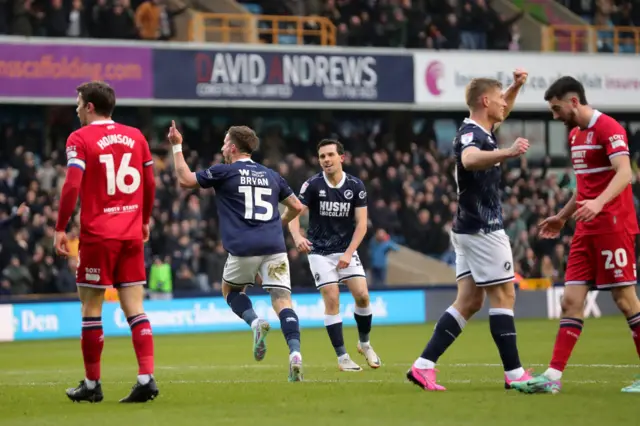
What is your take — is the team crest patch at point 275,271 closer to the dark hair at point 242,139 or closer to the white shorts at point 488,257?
the dark hair at point 242,139

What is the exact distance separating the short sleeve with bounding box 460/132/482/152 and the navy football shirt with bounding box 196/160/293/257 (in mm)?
2500

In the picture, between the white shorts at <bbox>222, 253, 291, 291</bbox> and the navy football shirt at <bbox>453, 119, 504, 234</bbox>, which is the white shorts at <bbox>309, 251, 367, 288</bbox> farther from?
the navy football shirt at <bbox>453, 119, 504, 234</bbox>

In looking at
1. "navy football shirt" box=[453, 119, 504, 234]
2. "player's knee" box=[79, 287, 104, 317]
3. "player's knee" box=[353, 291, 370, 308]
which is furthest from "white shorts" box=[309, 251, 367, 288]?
"player's knee" box=[79, 287, 104, 317]

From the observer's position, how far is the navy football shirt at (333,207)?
14.1 m

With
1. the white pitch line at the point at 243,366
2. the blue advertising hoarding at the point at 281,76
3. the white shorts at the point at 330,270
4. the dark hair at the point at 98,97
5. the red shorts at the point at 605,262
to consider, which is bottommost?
the white pitch line at the point at 243,366

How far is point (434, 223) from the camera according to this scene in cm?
3089

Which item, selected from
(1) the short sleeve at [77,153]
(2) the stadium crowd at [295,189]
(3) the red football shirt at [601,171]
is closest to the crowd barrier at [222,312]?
(2) the stadium crowd at [295,189]

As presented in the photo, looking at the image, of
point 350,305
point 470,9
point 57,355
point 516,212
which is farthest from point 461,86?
point 57,355

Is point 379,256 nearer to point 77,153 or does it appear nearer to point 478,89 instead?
point 478,89

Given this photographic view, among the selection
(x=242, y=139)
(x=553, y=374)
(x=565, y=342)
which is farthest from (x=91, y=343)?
(x=565, y=342)

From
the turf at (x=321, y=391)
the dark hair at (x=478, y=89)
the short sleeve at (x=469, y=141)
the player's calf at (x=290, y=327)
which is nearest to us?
the turf at (x=321, y=391)

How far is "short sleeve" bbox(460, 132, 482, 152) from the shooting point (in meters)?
10.0

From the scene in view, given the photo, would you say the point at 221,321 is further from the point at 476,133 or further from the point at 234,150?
the point at 476,133

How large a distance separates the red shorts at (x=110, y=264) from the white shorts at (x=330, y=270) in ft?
13.9
